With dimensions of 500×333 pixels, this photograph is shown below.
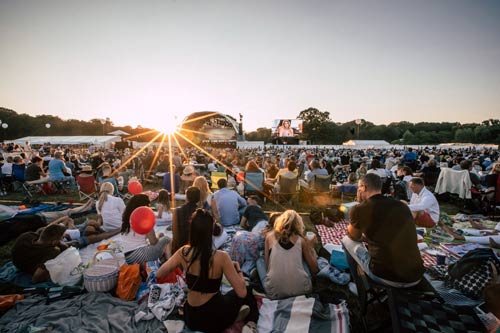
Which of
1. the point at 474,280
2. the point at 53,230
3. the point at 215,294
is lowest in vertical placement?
the point at 474,280

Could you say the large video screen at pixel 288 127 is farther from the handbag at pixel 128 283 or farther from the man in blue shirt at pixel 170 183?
the handbag at pixel 128 283

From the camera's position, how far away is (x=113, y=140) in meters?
35.8

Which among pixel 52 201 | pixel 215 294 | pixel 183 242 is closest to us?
pixel 215 294

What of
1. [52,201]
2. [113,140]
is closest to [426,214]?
[52,201]

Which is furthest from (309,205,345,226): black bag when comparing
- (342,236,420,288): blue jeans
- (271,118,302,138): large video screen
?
(271,118,302,138): large video screen

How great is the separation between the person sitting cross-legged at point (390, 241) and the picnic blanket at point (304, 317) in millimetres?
488

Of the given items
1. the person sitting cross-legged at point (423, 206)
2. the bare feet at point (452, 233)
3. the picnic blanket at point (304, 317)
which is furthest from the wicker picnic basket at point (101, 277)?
the bare feet at point (452, 233)

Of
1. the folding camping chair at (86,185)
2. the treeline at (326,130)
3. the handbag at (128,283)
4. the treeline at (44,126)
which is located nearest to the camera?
the handbag at (128,283)

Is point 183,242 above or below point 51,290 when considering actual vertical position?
above

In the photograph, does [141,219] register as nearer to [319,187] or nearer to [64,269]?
[64,269]

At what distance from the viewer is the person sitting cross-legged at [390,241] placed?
2467mm

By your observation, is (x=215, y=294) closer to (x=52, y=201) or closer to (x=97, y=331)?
(x=97, y=331)

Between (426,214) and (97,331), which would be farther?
(426,214)

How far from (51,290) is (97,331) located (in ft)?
3.75
